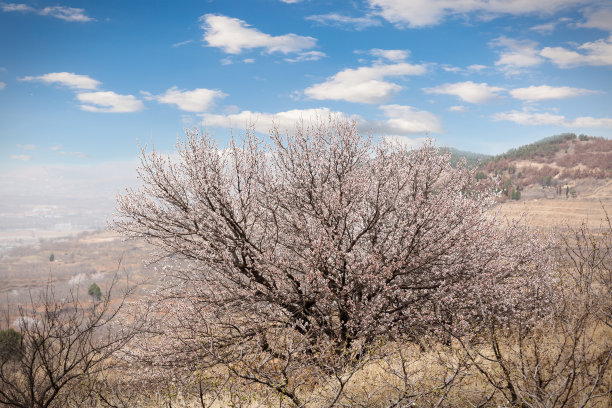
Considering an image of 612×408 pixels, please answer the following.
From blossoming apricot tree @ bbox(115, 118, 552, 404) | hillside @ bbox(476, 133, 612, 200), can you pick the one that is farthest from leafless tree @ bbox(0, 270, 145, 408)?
hillside @ bbox(476, 133, 612, 200)

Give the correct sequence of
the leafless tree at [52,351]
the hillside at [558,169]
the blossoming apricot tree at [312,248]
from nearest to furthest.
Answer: the leafless tree at [52,351] → the blossoming apricot tree at [312,248] → the hillside at [558,169]

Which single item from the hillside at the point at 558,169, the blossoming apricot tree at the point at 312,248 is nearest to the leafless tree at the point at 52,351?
the blossoming apricot tree at the point at 312,248

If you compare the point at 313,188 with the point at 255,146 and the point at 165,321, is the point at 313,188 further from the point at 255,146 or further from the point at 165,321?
the point at 165,321

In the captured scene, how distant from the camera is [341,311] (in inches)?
496

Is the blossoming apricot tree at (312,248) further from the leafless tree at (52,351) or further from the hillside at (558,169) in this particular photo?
the hillside at (558,169)

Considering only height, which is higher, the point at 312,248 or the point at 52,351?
the point at 312,248

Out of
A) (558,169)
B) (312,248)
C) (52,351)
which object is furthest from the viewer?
(558,169)

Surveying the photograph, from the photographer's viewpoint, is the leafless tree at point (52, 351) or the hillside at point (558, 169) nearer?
the leafless tree at point (52, 351)

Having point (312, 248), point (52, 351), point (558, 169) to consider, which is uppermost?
point (558, 169)

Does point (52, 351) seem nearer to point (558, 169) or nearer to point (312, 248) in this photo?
point (312, 248)

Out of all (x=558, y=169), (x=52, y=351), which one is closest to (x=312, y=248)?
(x=52, y=351)

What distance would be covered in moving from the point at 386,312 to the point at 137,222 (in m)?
8.99

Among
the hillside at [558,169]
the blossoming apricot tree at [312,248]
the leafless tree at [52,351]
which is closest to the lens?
the leafless tree at [52,351]

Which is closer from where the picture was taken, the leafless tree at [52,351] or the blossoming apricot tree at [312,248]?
the leafless tree at [52,351]
